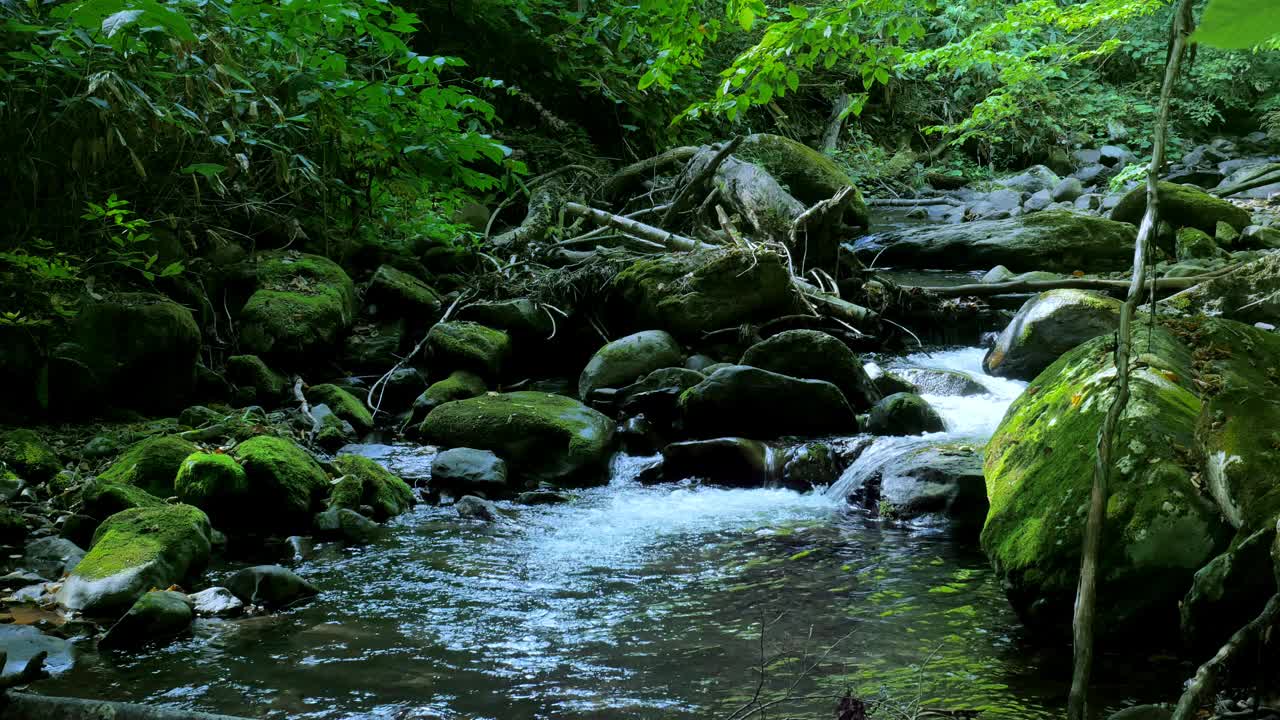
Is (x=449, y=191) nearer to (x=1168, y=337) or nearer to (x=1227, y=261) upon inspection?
(x=1168, y=337)

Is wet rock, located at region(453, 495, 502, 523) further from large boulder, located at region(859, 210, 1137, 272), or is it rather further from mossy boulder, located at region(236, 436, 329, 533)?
large boulder, located at region(859, 210, 1137, 272)

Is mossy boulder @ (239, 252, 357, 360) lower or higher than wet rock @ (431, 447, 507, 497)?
higher

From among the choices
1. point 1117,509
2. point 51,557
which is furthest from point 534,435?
point 1117,509

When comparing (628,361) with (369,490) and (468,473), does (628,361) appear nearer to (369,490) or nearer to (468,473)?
(468,473)

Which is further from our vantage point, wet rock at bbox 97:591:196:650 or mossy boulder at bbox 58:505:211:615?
mossy boulder at bbox 58:505:211:615

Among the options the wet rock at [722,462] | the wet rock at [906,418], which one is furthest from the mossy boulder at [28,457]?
the wet rock at [906,418]

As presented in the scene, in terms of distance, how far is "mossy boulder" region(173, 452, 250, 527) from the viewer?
5.18 meters

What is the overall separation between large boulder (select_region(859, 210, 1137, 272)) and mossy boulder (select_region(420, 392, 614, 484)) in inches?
273

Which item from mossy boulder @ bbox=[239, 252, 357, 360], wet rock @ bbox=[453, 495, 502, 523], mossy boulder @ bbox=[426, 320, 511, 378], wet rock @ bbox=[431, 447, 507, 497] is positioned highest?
mossy boulder @ bbox=[239, 252, 357, 360]

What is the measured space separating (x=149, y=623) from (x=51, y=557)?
116 cm

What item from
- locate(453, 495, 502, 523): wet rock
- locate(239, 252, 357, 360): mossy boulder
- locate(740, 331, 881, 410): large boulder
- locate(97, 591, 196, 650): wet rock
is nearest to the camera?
locate(97, 591, 196, 650): wet rock

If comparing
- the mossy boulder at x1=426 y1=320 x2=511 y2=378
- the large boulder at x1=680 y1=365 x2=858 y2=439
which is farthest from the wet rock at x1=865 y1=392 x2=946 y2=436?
the mossy boulder at x1=426 y1=320 x2=511 y2=378

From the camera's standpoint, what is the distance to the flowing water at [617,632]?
126 inches

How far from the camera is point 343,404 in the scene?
7699mm
